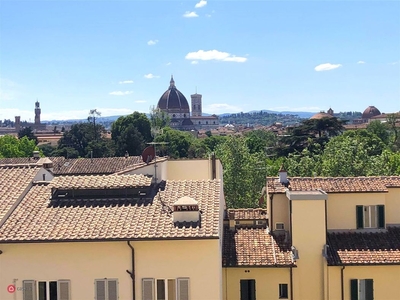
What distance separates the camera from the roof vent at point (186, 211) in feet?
45.4

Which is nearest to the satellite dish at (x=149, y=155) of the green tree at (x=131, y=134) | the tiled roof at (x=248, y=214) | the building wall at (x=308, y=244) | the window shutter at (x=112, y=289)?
the tiled roof at (x=248, y=214)

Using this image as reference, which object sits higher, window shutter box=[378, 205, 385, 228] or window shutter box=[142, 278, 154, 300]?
window shutter box=[378, 205, 385, 228]

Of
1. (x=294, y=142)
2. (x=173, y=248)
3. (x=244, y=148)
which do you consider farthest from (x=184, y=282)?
(x=294, y=142)

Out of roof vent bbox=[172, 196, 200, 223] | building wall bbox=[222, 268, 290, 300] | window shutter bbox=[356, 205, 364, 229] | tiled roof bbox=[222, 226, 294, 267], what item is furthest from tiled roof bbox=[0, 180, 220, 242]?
window shutter bbox=[356, 205, 364, 229]

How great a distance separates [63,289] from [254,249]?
23.9 feet

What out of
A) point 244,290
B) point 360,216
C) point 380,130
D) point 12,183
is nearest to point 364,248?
point 360,216

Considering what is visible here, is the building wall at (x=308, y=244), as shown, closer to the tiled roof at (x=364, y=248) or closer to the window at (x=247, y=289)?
the tiled roof at (x=364, y=248)

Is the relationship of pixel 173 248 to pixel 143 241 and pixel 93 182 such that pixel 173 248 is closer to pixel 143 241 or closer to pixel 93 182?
pixel 143 241

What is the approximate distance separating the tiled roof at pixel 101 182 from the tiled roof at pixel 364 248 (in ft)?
23.5

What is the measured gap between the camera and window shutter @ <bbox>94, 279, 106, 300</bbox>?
44.2 ft

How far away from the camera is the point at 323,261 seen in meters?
17.1

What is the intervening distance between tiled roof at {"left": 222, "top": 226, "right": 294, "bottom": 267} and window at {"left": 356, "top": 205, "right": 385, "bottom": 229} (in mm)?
3126

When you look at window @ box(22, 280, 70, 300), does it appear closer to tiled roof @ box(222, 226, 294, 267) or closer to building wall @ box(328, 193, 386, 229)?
tiled roof @ box(222, 226, 294, 267)

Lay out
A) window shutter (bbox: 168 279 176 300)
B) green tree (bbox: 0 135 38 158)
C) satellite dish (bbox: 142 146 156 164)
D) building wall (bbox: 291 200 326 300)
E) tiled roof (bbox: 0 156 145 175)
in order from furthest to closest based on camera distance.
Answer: green tree (bbox: 0 135 38 158) → tiled roof (bbox: 0 156 145 175) → satellite dish (bbox: 142 146 156 164) → building wall (bbox: 291 200 326 300) → window shutter (bbox: 168 279 176 300)
